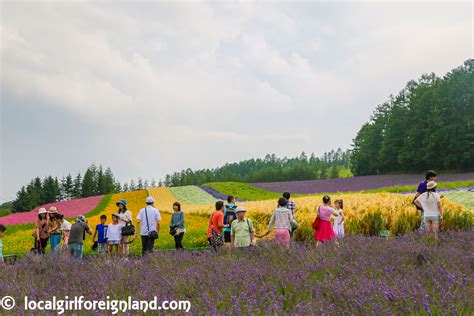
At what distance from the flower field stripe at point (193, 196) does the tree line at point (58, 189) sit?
3051 centimetres

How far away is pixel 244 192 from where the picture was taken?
40000 millimetres

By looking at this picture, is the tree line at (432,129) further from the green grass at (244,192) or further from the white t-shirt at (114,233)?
the white t-shirt at (114,233)

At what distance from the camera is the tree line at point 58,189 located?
65312mm

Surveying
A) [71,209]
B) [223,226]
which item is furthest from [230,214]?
[71,209]

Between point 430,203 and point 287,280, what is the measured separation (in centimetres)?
588

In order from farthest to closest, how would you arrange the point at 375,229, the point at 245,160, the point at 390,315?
the point at 245,160 → the point at 375,229 → the point at 390,315

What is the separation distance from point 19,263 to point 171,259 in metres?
2.41

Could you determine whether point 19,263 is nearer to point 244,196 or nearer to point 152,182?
point 244,196

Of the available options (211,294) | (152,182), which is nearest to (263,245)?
(211,294)

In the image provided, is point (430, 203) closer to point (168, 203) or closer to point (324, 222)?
point (324, 222)

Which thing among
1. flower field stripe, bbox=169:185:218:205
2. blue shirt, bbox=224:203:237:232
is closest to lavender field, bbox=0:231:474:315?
blue shirt, bbox=224:203:237:232

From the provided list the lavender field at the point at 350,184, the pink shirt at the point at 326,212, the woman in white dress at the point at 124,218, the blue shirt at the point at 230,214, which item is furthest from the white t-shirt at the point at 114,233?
the lavender field at the point at 350,184

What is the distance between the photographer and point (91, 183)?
239 ft

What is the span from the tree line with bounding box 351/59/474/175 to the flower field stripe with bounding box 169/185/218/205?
2460 centimetres
